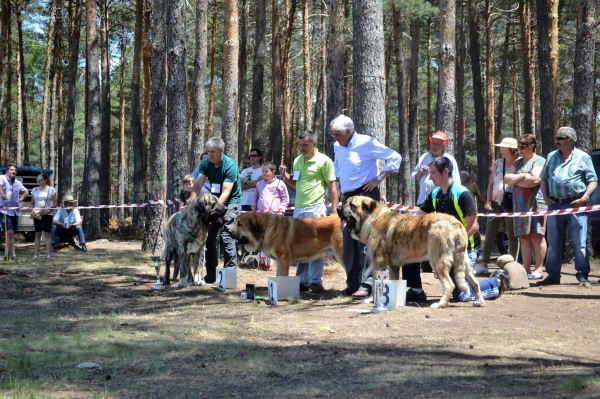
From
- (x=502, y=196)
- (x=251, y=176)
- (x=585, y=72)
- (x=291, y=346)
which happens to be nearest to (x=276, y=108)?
(x=251, y=176)

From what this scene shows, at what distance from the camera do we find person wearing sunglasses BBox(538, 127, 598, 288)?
8.92 meters

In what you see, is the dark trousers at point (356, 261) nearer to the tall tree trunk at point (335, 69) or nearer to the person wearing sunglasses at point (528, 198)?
the person wearing sunglasses at point (528, 198)

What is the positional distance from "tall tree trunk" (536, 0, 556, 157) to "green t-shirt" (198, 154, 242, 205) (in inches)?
316

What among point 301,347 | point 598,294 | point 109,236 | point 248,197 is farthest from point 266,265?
point 109,236

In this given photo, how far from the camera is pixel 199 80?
1859 cm

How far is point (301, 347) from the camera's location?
5746 millimetres

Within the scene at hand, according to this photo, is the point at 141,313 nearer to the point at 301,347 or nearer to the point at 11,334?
the point at 11,334

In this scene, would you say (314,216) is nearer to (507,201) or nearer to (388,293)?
(388,293)

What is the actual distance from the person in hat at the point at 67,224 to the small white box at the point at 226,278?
24.5ft

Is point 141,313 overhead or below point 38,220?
below

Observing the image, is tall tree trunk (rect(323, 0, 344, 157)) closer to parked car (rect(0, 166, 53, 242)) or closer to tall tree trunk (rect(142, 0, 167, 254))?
tall tree trunk (rect(142, 0, 167, 254))

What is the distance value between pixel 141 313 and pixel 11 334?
1.60 m

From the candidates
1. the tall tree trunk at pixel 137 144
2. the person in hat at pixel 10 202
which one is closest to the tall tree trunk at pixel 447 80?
the person in hat at pixel 10 202

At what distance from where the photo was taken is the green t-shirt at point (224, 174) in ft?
30.9
